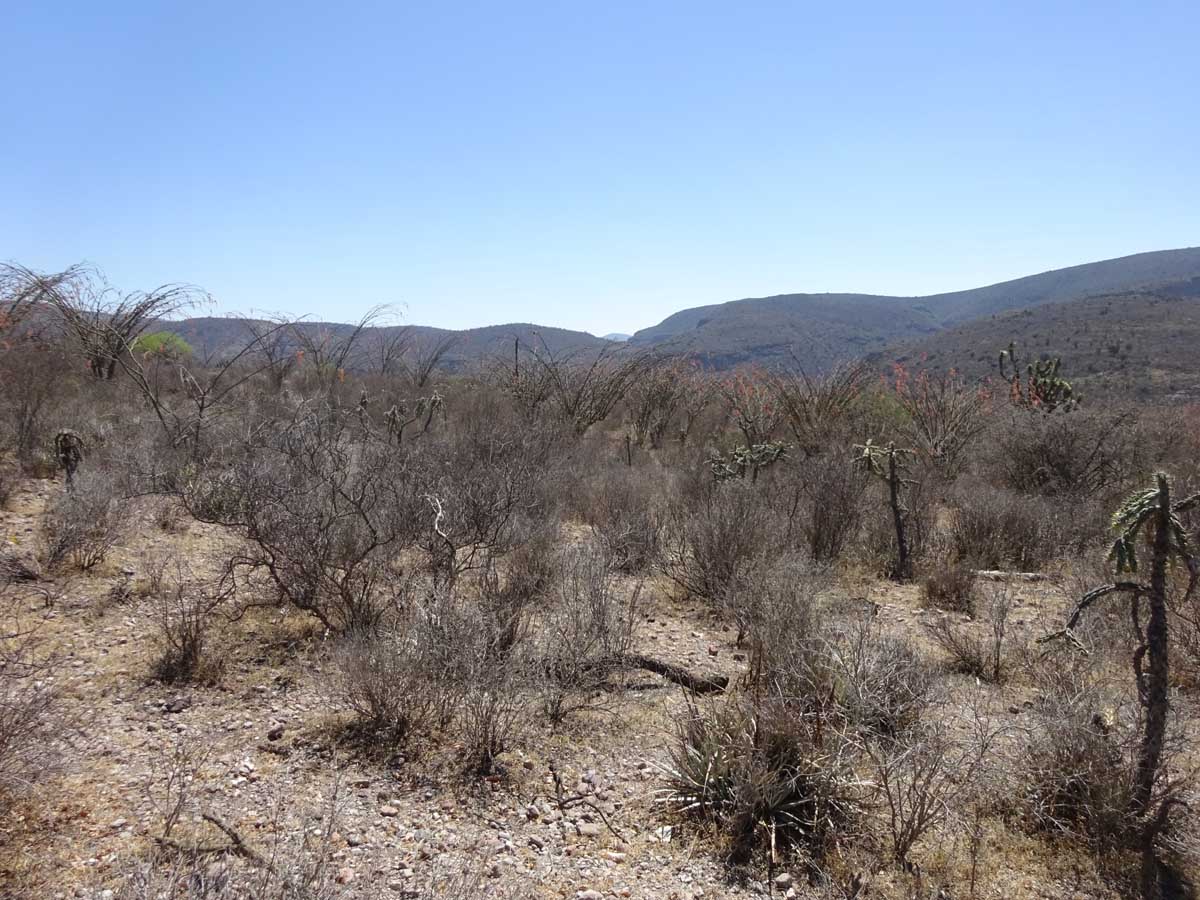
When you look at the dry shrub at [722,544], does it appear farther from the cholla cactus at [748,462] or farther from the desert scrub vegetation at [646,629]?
the cholla cactus at [748,462]

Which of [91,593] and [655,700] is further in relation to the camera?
[91,593]

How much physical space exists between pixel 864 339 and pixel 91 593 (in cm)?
9070

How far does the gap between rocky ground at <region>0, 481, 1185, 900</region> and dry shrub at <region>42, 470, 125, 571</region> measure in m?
1.15

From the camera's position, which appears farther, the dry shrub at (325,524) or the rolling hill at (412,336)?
the rolling hill at (412,336)

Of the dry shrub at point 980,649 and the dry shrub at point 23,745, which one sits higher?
the dry shrub at point 23,745

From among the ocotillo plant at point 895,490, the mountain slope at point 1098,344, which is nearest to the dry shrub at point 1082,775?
the ocotillo plant at point 895,490

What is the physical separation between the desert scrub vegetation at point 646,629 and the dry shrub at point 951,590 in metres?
0.03

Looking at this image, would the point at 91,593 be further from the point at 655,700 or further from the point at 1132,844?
the point at 1132,844

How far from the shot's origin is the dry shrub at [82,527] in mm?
6250

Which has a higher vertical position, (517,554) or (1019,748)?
(517,554)

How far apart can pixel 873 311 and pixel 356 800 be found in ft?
360

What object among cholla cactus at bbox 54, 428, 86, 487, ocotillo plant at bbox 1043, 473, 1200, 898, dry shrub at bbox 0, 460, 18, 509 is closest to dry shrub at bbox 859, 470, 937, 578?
ocotillo plant at bbox 1043, 473, 1200, 898

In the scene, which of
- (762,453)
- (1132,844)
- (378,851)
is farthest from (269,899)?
(762,453)

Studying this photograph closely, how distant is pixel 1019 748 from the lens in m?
3.72
